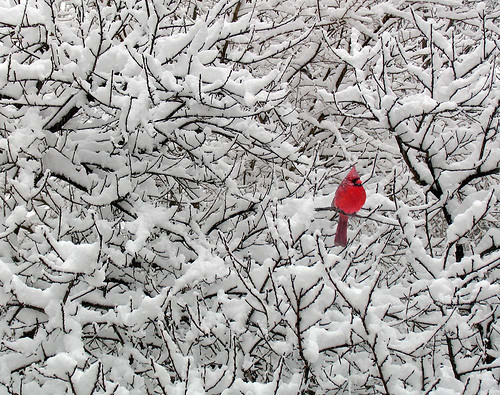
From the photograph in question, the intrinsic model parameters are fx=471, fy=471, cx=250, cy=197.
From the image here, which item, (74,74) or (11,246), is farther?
(11,246)

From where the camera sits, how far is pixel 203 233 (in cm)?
353

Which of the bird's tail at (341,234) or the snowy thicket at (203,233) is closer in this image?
the snowy thicket at (203,233)

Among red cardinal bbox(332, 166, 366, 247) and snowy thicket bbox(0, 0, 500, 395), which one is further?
red cardinal bbox(332, 166, 366, 247)

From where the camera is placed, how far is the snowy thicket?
7.42 ft

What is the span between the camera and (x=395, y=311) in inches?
116

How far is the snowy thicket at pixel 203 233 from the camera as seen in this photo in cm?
226

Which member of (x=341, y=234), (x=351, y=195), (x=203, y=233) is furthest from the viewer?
(x=203, y=233)

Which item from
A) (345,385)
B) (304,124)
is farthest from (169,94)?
(304,124)

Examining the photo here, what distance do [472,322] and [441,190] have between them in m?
0.89

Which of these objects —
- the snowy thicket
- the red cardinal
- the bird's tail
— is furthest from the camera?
the bird's tail

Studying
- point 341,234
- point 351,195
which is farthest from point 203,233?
point 351,195

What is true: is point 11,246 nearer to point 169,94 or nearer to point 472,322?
point 169,94

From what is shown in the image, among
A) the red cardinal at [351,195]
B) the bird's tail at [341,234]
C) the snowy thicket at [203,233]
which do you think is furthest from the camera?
the bird's tail at [341,234]

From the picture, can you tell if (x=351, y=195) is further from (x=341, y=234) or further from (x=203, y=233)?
(x=203, y=233)
